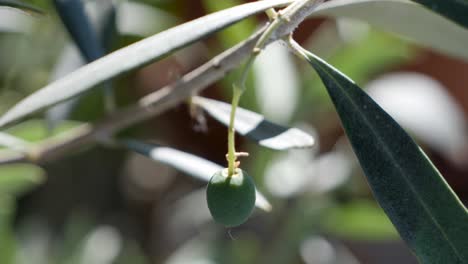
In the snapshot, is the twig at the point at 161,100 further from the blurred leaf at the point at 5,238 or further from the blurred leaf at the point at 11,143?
the blurred leaf at the point at 5,238

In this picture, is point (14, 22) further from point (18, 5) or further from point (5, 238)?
point (18, 5)

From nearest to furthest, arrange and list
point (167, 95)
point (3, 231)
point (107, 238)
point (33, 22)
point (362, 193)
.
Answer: point (167, 95), point (3, 231), point (33, 22), point (107, 238), point (362, 193)

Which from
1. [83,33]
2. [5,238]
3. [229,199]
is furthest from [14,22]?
[229,199]

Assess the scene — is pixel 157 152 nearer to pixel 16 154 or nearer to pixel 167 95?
pixel 167 95

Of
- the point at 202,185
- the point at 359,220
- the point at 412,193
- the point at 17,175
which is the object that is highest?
the point at 412,193

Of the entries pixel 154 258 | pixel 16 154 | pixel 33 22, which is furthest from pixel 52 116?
pixel 154 258

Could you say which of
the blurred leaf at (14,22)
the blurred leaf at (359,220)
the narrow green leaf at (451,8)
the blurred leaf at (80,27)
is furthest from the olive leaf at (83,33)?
the blurred leaf at (359,220)
